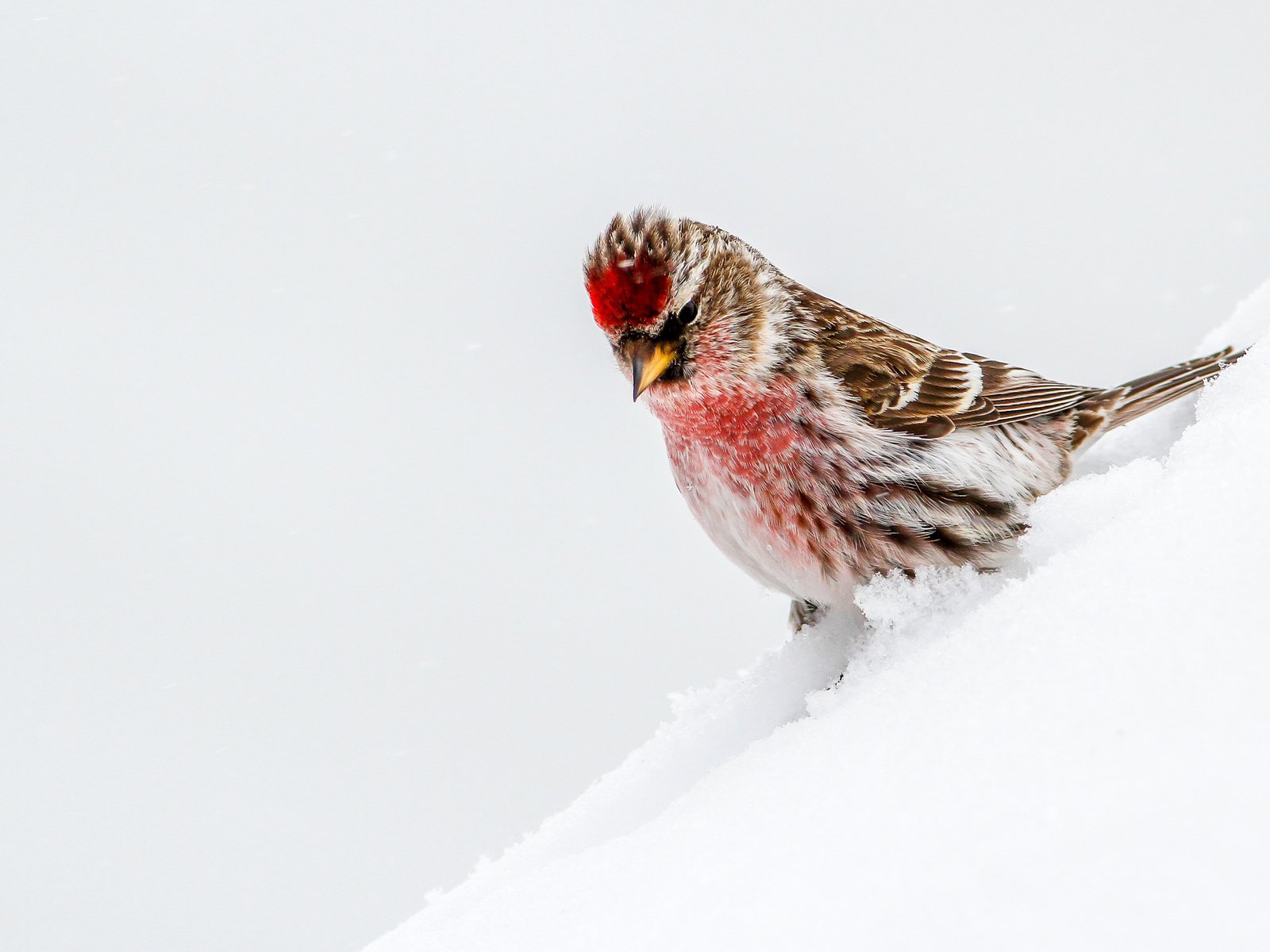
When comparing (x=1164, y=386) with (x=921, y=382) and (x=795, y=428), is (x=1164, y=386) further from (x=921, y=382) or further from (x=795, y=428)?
(x=795, y=428)

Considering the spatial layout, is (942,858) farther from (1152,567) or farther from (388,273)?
(388,273)

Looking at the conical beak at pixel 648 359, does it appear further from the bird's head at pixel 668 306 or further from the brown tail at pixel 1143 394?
the brown tail at pixel 1143 394

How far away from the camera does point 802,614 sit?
3.10 meters

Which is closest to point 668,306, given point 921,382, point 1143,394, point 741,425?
point 741,425

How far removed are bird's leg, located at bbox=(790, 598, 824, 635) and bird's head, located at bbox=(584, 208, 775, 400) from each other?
63 centimetres

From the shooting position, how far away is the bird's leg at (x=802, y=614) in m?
2.99

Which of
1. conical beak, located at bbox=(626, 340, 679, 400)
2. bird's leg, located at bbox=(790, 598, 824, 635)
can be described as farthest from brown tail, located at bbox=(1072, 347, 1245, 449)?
conical beak, located at bbox=(626, 340, 679, 400)

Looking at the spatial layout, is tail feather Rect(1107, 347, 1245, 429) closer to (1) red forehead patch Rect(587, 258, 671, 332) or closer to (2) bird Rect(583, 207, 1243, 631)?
(2) bird Rect(583, 207, 1243, 631)

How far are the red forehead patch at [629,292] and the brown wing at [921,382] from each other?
0.49m

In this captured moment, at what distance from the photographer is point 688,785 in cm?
225

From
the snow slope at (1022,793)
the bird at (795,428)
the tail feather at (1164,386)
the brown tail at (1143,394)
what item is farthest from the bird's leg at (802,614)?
the tail feather at (1164,386)

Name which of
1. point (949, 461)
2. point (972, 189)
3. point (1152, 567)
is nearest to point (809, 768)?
point (1152, 567)

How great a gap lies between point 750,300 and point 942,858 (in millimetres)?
1965

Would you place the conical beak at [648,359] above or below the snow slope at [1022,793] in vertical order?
above
